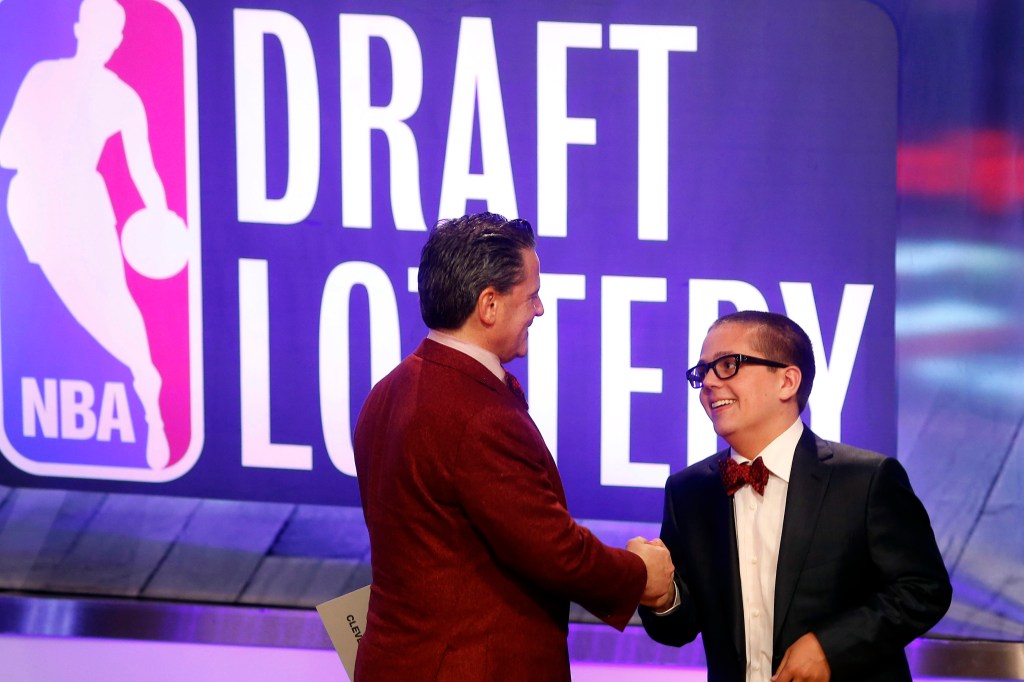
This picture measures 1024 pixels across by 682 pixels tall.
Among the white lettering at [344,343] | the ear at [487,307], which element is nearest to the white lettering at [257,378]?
the white lettering at [344,343]

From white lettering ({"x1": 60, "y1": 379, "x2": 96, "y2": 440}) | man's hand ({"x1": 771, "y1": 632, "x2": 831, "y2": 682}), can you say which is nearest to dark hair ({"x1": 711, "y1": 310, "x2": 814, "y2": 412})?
man's hand ({"x1": 771, "y1": 632, "x2": 831, "y2": 682})

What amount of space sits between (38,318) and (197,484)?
25.6 inches

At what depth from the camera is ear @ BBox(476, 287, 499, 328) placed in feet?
5.94

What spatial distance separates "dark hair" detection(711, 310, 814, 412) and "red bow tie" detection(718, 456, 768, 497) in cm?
14

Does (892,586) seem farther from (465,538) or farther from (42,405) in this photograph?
(42,405)

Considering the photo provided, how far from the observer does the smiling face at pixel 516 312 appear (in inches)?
72.3

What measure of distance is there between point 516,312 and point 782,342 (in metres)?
0.47

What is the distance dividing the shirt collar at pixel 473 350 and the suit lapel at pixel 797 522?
0.52 m

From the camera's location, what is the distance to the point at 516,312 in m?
1.85

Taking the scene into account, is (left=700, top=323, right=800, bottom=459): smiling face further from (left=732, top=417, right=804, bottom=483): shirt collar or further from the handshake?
the handshake

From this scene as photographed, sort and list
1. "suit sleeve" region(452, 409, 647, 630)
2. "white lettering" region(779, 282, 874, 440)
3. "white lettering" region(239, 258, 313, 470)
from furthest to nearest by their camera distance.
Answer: "white lettering" region(239, 258, 313, 470), "white lettering" region(779, 282, 874, 440), "suit sleeve" region(452, 409, 647, 630)

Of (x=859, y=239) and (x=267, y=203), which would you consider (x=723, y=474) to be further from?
(x=267, y=203)

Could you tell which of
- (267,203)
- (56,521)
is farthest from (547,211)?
(56,521)

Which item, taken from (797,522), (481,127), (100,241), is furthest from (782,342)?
(100,241)
